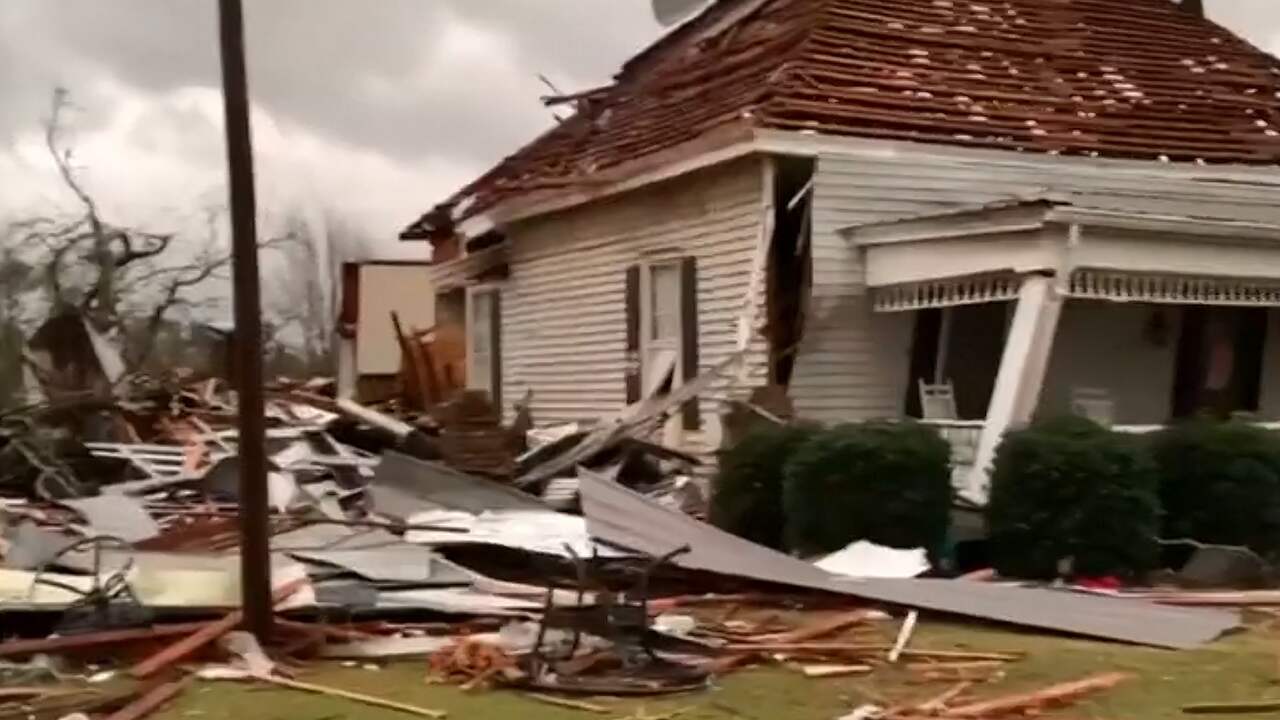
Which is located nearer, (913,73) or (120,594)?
(120,594)

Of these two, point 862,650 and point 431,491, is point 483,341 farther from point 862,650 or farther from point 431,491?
point 862,650

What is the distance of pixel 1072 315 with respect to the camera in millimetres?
15453

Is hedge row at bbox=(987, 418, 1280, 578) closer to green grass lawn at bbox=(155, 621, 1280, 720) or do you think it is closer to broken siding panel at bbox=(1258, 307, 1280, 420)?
green grass lawn at bbox=(155, 621, 1280, 720)

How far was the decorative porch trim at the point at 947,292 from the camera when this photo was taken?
13.5m

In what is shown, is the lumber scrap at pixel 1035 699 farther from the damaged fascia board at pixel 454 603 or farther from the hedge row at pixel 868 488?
the hedge row at pixel 868 488

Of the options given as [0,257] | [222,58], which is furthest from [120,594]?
[0,257]

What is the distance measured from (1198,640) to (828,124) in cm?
761

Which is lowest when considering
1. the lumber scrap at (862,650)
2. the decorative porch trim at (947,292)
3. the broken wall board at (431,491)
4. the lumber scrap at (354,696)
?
the lumber scrap at (354,696)

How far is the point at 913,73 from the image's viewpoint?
54.6ft

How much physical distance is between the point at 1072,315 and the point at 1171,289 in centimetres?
162

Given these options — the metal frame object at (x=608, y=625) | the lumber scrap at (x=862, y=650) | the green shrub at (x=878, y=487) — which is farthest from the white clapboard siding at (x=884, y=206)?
the metal frame object at (x=608, y=625)

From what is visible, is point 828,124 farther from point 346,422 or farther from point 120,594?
point 120,594

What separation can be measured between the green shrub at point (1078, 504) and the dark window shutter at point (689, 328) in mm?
5428

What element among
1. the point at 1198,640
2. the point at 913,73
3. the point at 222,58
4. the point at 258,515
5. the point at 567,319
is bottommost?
the point at 1198,640
